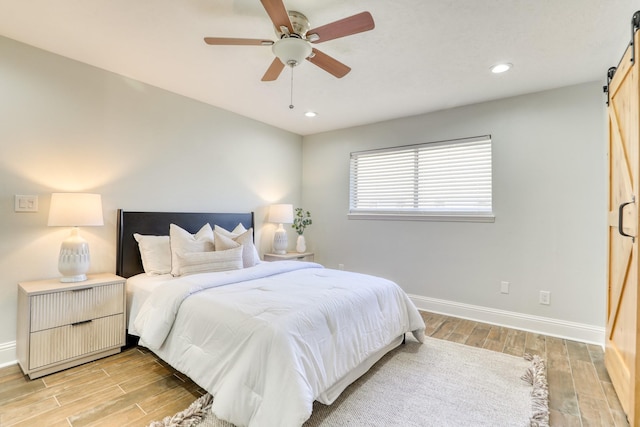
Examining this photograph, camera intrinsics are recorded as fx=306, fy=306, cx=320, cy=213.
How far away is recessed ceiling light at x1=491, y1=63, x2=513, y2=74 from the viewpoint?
259 cm

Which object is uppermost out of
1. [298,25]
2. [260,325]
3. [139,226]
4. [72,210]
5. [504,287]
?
[298,25]

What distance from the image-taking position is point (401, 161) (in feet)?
13.4

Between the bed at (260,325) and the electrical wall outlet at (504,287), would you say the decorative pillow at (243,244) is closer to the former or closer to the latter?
the bed at (260,325)

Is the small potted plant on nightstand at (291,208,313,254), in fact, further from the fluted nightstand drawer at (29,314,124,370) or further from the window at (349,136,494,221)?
the fluted nightstand drawer at (29,314,124,370)

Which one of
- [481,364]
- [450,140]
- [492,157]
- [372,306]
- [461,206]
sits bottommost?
[481,364]

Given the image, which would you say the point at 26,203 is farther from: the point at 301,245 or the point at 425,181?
the point at 425,181

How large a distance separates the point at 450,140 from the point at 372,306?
2.38m

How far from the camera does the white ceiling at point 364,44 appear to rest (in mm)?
1917

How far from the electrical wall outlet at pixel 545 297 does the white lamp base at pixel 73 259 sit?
13.7 feet

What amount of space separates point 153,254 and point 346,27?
8.25 feet

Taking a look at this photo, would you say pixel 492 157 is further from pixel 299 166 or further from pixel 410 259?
pixel 299 166

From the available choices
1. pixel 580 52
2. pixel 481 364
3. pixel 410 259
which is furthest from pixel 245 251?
pixel 580 52

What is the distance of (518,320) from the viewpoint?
10.6 feet

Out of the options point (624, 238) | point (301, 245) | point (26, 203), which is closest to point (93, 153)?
point (26, 203)
